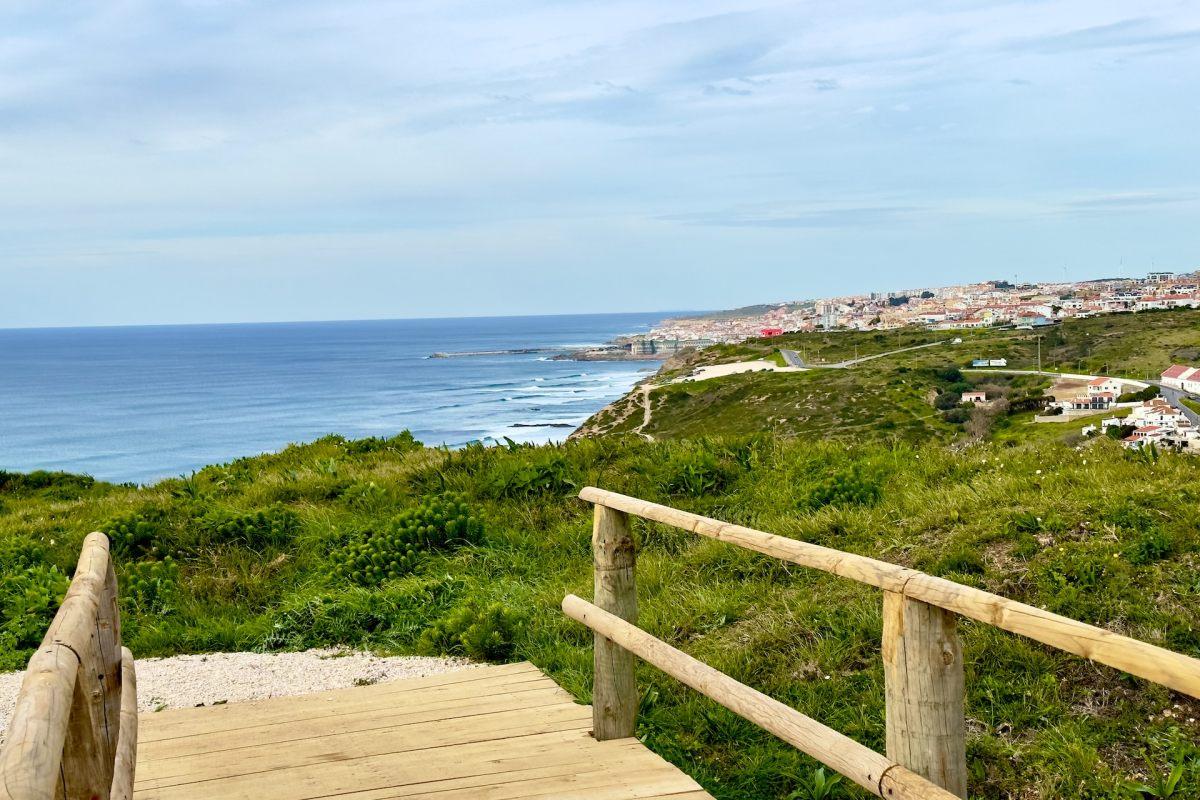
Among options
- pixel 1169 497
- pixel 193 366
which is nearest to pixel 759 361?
pixel 1169 497

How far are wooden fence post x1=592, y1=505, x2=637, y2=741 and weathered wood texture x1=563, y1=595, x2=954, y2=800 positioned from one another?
0.37 ft

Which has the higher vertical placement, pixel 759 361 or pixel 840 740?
pixel 840 740

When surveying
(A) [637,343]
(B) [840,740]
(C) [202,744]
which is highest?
(B) [840,740]

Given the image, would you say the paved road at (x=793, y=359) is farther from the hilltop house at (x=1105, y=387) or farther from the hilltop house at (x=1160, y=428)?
the hilltop house at (x=1160, y=428)

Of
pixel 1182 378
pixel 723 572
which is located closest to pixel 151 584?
pixel 723 572

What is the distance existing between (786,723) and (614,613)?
148cm

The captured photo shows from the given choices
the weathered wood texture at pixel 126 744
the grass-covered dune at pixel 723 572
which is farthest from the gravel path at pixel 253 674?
the weathered wood texture at pixel 126 744

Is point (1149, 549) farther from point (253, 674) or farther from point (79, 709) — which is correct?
point (79, 709)

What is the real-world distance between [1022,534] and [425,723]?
3.80m

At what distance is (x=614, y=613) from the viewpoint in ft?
15.0

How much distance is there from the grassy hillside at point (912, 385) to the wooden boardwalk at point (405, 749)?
2052 centimetres

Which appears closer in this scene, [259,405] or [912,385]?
[912,385]

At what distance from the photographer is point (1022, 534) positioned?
6.19 metres

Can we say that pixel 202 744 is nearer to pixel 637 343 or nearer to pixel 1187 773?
pixel 1187 773
